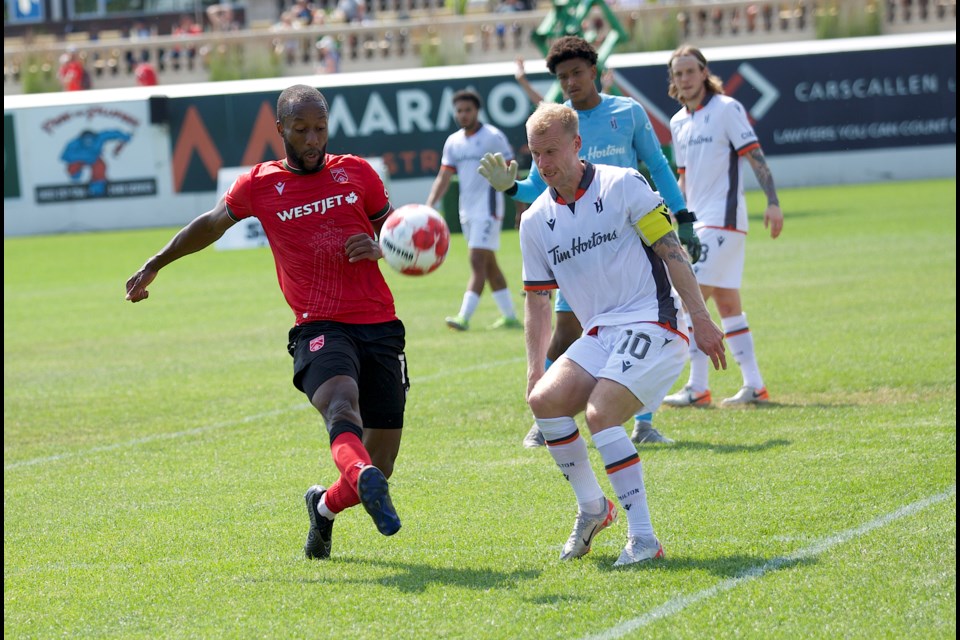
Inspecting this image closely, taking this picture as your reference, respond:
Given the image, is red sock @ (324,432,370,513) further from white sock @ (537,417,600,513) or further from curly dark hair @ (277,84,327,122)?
curly dark hair @ (277,84,327,122)

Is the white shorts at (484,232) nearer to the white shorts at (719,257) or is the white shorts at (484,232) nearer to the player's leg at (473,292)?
the player's leg at (473,292)

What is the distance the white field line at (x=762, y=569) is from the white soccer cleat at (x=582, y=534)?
69 centimetres

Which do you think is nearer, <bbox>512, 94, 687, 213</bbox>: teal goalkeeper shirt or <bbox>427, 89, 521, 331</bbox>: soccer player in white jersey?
<bbox>512, 94, 687, 213</bbox>: teal goalkeeper shirt

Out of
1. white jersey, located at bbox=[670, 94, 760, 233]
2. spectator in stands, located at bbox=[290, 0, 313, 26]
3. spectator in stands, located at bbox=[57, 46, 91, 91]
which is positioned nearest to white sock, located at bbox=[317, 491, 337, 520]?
white jersey, located at bbox=[670, 94, 760, 233]

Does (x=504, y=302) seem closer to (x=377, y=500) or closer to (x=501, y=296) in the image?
(x=501, y=296)

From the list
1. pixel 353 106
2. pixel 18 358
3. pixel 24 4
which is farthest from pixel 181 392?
pixel 24 4

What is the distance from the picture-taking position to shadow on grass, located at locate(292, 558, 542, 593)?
18.9 ft

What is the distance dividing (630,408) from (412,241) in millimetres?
1189

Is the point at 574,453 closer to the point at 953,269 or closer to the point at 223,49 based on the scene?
the point at 953,269

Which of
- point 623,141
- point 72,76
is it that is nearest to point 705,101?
point 623,141

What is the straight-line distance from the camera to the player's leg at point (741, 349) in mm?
10031

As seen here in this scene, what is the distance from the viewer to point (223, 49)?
1672 inches

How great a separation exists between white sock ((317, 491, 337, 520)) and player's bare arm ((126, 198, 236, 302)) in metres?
1.25

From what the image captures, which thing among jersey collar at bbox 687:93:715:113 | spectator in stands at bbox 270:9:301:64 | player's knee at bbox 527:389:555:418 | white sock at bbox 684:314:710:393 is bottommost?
white sock at bbox 684:314:710:393
